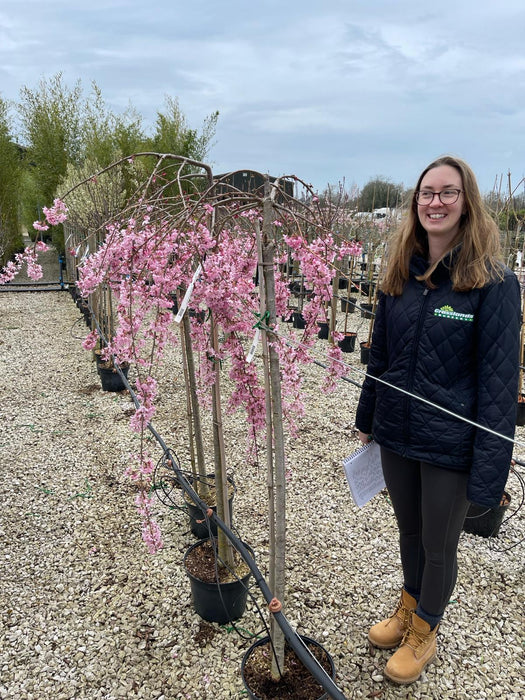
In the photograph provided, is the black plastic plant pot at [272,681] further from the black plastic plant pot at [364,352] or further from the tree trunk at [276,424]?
the black plastic plant pot at [364,352]

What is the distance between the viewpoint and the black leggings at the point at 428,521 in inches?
56.7

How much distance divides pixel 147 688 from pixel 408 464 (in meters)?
1.25

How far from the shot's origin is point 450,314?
139cm

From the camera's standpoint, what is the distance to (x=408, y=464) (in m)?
1.55

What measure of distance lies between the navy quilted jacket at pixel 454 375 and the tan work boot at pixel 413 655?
62 centimetres

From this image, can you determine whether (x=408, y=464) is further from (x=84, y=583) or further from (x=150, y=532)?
(x=84, y=583)

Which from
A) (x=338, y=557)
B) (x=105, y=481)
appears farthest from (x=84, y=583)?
(x=338, y=557)

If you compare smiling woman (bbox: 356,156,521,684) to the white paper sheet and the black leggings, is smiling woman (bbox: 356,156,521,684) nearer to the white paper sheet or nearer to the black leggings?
the black leggings

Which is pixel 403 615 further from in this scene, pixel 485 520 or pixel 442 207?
pixel 442 207

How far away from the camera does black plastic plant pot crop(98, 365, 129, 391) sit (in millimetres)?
4672

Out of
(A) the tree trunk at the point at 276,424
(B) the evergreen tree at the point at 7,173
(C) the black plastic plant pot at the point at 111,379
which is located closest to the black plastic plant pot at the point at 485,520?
(A) the tree trunk at the point at 276,424

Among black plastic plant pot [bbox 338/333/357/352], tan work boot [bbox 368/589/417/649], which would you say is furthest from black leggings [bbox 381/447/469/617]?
black plastic plant pot [bbox 338/333/357/352]

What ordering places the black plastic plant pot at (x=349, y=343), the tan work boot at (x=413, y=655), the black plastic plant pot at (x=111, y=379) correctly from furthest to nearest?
A: the black plastic plant pot at (x=349, y=343)
the black plastic plant pot at (x=111, y=379)
the tan work boot at (x=413, y=655)

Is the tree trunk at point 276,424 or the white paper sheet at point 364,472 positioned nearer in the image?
the tree trunk at point 276,424
